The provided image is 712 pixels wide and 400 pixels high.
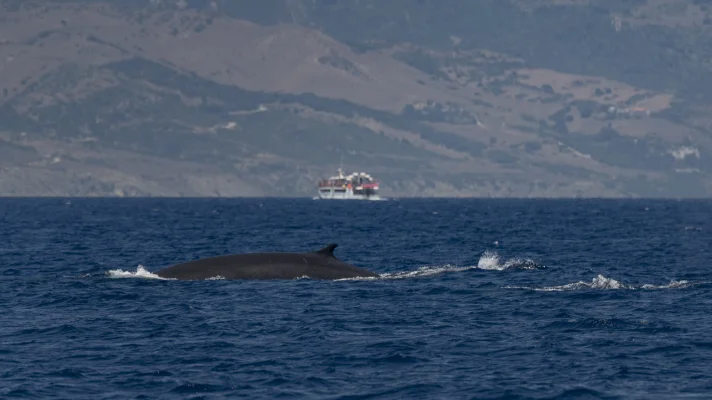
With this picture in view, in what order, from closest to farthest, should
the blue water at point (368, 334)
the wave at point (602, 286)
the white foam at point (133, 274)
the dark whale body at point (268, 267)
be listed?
the blue water at point (368, 334)
the dark whale body at point (268, 267)
the wave at point (602, 286)
the white foam at point (133, 274)

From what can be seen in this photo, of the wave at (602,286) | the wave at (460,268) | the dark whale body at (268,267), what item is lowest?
the wave at (602,286)

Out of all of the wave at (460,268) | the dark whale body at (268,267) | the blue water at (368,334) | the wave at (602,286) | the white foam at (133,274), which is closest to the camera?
the blue water at (368,334)

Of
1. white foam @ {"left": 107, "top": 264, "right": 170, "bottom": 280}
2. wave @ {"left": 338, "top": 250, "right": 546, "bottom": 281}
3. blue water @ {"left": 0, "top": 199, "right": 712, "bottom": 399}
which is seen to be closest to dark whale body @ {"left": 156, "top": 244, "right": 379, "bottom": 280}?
blue water @ {"left": 0, "top": 199, "right": 712, "bottom": 399}

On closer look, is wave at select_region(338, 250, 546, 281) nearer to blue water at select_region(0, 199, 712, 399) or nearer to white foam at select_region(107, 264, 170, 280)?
blue water at select_region(0, 199, 712, 399)

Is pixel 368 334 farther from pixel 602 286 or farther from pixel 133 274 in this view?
pixel 133 274

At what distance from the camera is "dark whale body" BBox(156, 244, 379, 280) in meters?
53.8

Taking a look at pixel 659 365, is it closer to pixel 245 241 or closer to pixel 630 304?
pixel 630 304

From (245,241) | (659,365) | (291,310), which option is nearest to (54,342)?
(291,310)

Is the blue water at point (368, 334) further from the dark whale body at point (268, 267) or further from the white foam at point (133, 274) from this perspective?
the dark whale body at point (268, 267)

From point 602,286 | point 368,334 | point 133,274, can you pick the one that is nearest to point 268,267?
point 133,274

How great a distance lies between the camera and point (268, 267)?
54125mm

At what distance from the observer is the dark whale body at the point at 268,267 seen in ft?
177

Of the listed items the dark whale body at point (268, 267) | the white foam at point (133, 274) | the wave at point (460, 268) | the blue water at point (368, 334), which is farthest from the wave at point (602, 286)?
the white foam at point (133, 274)

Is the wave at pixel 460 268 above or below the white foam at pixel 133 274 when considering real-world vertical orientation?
above
